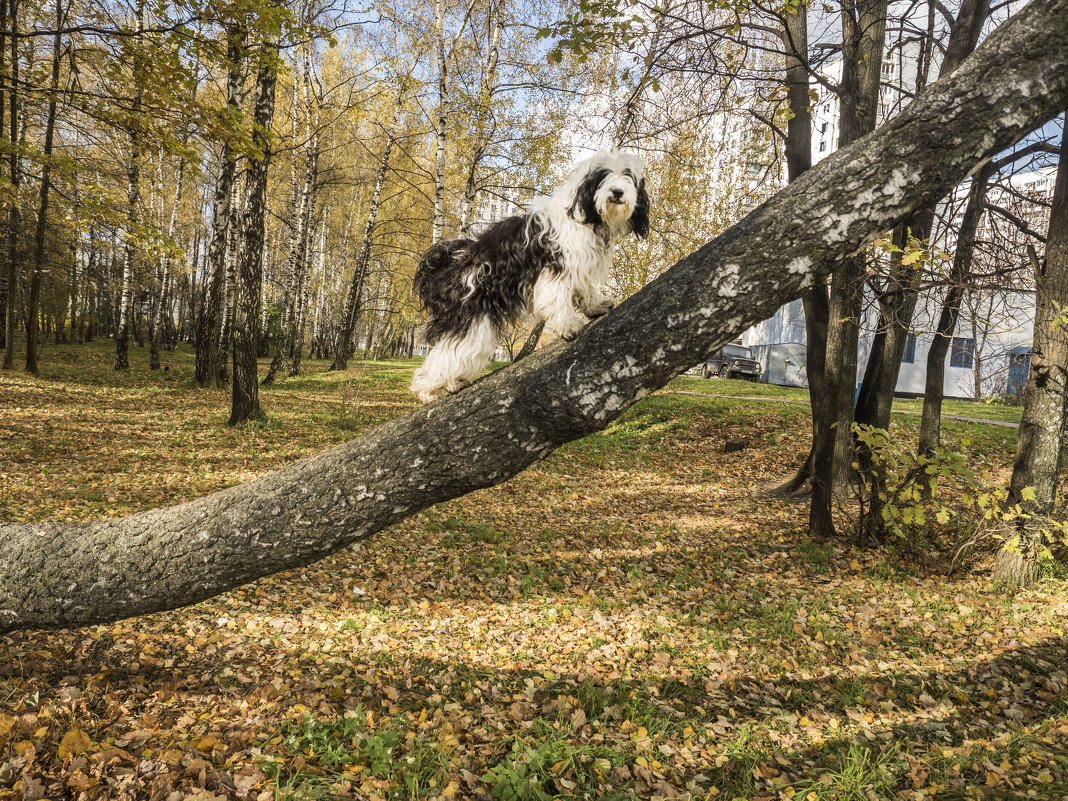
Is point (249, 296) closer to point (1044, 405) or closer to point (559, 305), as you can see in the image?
point (559, 305)

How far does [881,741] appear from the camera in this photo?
3.33m

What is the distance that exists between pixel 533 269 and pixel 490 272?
0.27m

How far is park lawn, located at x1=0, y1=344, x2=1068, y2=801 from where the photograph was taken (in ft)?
9.44

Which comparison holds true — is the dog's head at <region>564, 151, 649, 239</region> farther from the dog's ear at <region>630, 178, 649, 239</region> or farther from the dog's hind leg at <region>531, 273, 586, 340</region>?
the dog's hind leg at <region>531, 273, 586, 340</region>

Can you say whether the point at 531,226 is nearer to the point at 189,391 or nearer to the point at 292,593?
the point at 292,593

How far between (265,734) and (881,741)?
3.47 m

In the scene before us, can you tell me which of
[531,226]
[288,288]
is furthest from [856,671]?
[288,288]

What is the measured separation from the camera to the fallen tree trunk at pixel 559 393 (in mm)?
2072

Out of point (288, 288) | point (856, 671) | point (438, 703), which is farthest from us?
point (288, 288)

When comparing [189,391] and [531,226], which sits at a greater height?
[531,226]

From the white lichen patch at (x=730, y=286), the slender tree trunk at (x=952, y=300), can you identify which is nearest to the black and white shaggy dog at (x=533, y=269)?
the white lichen patch at (x=730, y=286)

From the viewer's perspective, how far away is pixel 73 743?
8.77ft

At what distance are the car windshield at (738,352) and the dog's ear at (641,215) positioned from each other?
1013 inches

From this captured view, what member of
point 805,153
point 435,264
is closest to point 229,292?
point 435,264
